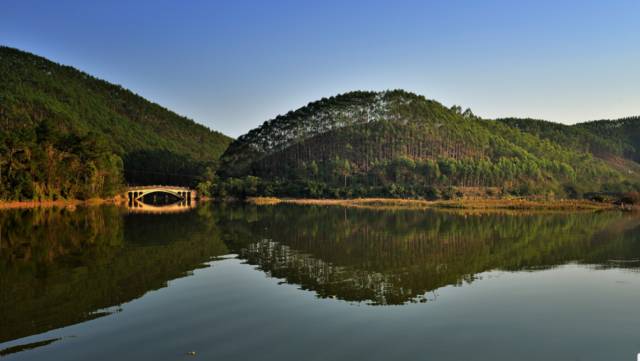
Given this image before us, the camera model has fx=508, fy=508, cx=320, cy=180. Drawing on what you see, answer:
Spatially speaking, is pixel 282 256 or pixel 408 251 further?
pixel 408 251

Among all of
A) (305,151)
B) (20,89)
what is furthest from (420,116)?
(20,89)

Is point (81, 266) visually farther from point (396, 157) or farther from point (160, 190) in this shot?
point (396, 157)

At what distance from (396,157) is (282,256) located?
124 m

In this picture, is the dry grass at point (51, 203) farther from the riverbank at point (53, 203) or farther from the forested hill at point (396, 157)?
the forested hill at point (396, 157)

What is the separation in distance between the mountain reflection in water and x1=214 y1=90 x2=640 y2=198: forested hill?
77.0 meters

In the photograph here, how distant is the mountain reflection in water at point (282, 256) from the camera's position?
1941cm

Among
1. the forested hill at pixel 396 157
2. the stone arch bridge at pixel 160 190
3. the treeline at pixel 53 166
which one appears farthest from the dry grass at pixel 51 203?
the forested hill at pixel 396 157

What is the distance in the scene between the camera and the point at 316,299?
19.2 meters

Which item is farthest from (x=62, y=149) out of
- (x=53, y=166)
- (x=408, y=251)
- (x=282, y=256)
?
(x=408, y=251)

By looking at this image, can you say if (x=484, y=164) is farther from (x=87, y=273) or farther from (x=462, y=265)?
(x=87, y=273)

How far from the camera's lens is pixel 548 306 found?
18.4 metres

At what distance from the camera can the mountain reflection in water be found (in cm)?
1941

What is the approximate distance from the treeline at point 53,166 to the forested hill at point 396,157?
1453 inches

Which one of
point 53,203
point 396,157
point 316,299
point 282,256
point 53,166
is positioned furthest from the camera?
point 396,157
